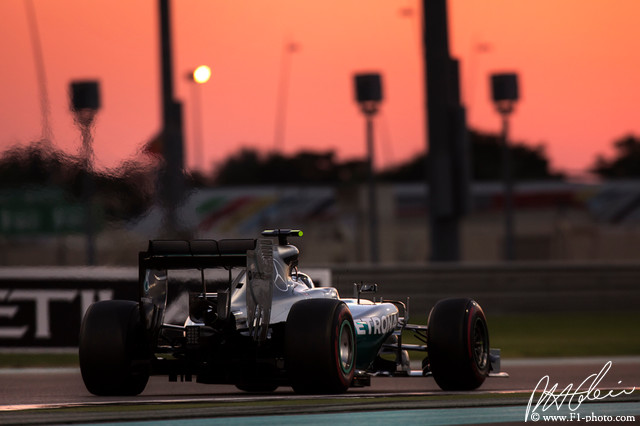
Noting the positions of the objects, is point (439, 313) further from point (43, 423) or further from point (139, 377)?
point (43, 423)

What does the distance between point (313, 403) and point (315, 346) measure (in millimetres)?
506

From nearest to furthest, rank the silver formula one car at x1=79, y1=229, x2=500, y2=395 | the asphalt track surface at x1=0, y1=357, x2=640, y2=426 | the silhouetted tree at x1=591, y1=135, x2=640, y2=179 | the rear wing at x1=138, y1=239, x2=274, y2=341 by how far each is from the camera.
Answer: the asphalt track surface at x1=0, y1=357, x2=640, y2=426
the silver formula one car at x1=79, y1=229, x2=500, y2=395
the rear wing at x1=138, y1=239, x2=274, y2=341
the silhouetted tree at x1=591, y1=135, x2=640, y2=179

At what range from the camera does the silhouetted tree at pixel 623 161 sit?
113125 millimetres

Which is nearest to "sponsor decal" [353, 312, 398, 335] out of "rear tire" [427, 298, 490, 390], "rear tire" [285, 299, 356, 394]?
"rear tire" [427, 298, 490, 390]

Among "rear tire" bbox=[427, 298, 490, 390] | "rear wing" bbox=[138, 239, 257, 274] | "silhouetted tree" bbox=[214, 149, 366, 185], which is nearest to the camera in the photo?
"rear wing" bbox=[138, 239, 257, 274]

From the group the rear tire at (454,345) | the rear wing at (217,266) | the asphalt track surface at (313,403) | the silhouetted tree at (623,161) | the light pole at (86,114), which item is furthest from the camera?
the silhouetted tree at (623,161)

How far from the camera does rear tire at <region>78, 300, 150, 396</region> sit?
33.2 ft

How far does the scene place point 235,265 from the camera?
1005cm

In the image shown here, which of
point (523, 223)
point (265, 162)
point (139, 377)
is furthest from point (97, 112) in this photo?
point (265, 162)

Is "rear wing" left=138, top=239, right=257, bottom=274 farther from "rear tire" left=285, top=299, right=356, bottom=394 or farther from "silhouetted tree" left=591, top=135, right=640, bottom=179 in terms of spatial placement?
"silhouetted tree" left=591, top=135, right=640, bottom=179

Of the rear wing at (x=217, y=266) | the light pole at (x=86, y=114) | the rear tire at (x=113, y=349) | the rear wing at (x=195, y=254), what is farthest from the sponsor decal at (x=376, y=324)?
the light pole at (x=86, y=114)

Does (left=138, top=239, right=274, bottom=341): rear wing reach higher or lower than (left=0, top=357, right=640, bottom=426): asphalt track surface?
higher

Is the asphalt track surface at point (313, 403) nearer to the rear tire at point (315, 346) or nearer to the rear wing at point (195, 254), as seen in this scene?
the rear tire at point (315, 346)

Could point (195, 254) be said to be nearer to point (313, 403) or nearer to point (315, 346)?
point (315, 346)
